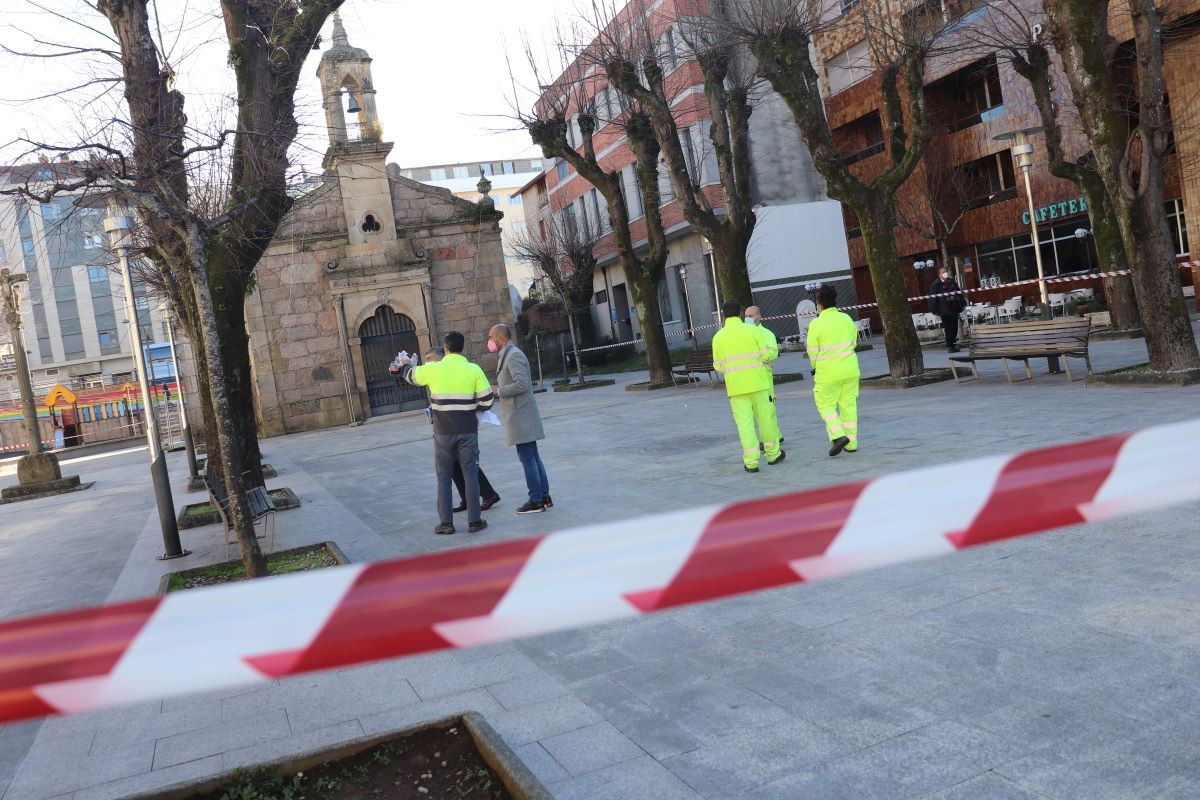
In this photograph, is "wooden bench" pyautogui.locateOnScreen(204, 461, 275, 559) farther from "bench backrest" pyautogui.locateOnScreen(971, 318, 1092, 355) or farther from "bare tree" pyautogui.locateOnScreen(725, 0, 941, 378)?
"bench backrest" pyautogui.locateOnScreen(971, 318, 1092, 355)

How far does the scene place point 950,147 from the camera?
3238 centimetres

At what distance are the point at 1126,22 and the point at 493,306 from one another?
64.1 feet

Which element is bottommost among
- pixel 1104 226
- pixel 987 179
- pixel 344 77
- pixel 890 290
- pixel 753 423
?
pixel 753 423

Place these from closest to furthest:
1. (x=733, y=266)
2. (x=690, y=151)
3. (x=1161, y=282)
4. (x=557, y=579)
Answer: (x=557, y=579) → (x=1161, y=282) → (x=733, y=266) → (x=690, y=151)

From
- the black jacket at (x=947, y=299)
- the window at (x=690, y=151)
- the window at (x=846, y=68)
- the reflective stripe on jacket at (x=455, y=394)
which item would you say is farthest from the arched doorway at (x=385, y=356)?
the reflective stripe on jacket at (x=455, y=394)

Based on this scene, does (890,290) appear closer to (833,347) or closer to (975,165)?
(833,347)

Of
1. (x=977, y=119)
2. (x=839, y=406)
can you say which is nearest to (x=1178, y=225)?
(x=977, y=119)

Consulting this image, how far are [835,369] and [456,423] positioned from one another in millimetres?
3703

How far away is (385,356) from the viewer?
106ft

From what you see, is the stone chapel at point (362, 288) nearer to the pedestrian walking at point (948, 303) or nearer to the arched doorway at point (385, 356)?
the arched doorway at point (385, 356)

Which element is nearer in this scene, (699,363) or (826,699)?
(826,699)

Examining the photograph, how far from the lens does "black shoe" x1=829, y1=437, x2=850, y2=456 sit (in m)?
10.1

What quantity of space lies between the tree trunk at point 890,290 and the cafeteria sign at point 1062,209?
46.7 feet

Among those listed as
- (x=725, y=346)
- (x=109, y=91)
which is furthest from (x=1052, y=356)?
(x=109, y=91)
